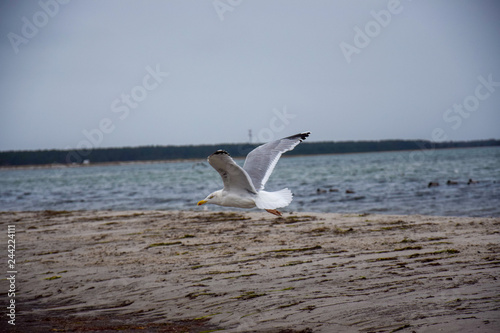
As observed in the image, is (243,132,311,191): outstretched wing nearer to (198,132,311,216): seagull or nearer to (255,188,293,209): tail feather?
(198,132,311,216): seagull

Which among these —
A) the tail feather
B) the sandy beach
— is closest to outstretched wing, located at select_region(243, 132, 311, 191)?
the tail feather

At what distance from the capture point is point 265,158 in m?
8.22

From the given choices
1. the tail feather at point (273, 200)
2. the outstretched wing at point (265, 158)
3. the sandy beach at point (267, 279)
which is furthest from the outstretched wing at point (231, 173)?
the sandy beach at point (267, 279)

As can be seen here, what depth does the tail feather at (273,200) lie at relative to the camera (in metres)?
6.89

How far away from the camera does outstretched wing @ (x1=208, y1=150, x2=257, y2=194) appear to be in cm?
639

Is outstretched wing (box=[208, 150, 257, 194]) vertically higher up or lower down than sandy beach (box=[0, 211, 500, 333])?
higher up

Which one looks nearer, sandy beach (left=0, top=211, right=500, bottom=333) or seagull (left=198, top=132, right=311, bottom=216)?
sandy beach (left=0, top=211, right=500, bottom=333)

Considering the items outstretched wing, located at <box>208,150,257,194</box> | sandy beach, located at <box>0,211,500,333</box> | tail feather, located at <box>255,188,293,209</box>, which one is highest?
outstretched wing, located at <box>208,150,257,194</box>

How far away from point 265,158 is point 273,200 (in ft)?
4.23

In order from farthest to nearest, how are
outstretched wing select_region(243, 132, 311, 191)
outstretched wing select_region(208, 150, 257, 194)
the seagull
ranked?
1. outstretched wing select_region(243, 132, 311, 191)
2. the seagull
3. outstretched wing select_region(208, 150, 257, 194)

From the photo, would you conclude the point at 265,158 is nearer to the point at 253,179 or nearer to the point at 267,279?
the point at 253,179

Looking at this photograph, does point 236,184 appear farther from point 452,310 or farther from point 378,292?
point 452,310

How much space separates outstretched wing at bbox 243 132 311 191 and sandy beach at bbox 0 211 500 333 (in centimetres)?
122

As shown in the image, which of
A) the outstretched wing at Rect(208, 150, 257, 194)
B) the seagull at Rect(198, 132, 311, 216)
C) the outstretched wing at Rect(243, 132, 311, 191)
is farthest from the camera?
the outstretched wing at Rect(243, 132, 311, 191)
